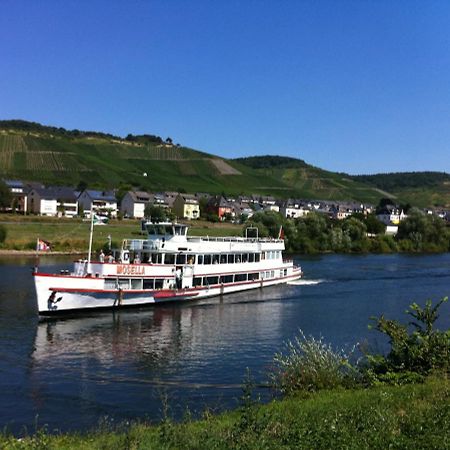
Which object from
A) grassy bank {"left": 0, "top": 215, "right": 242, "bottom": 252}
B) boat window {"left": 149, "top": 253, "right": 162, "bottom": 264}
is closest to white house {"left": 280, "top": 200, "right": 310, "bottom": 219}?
grassy bank {"left": 0, "top": 215, "right": 242, "bottom": 252}

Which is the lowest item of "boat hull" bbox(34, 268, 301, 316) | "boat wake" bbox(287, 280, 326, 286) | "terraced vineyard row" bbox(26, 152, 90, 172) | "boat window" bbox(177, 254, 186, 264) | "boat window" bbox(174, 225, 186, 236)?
"boat wake" bbox(287, 280, 326, 286)

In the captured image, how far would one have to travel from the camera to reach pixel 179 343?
3238 cm

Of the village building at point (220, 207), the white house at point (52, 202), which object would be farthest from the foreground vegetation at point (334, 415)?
the village building at point (220, 207)

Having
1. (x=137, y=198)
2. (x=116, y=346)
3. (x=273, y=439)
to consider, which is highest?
(x=137, y=198)

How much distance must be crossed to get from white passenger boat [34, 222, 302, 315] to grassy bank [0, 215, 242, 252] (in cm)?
3051

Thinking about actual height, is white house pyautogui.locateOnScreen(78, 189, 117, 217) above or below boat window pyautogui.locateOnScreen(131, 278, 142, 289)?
above

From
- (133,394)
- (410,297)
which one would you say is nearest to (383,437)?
(133,394)

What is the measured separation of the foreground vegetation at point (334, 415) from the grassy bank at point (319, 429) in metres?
0.02

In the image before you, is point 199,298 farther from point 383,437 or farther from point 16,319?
point 383,437

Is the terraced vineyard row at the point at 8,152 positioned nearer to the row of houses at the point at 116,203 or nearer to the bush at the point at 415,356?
the row of houses at the point at 116,203

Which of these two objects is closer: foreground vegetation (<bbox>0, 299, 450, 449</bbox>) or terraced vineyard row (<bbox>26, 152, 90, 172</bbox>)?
foreground vegetation (<bbox>0, 299, 450, 449</bbox>)

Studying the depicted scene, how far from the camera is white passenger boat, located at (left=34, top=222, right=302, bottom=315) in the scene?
1506 inches

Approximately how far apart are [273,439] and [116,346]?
20.4m

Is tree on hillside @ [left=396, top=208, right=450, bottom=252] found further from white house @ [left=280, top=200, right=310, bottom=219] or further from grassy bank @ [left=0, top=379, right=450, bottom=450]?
grassy bank @ [left=0, top=379, right=450, bottom=450]
